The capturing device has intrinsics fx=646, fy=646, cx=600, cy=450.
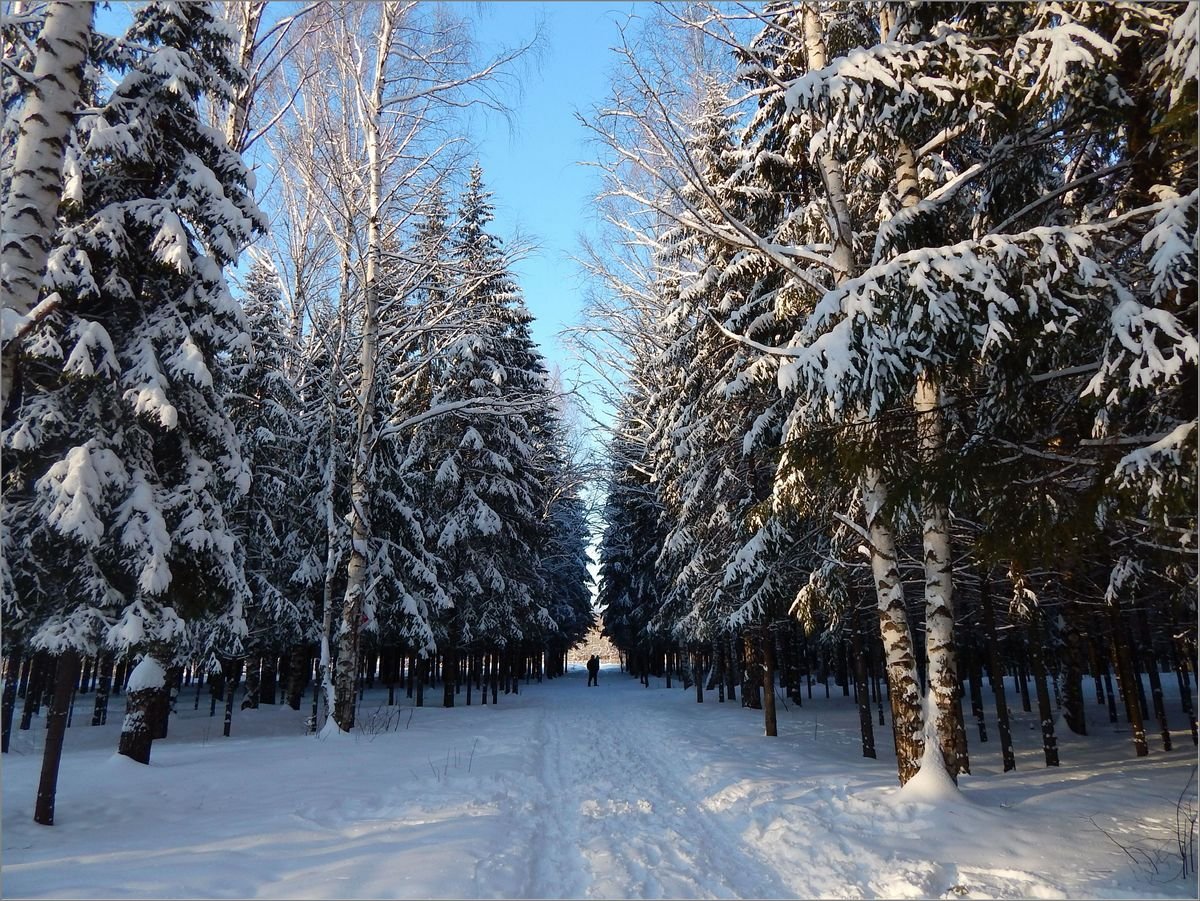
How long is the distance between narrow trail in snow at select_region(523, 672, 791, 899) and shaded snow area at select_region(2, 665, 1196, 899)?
0.03 m

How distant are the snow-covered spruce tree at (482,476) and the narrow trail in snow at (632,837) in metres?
10.5

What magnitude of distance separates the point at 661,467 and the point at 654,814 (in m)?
12.7

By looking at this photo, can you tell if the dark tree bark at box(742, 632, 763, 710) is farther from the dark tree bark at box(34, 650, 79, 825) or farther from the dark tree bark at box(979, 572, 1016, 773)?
the dark tree bark at box(34, 650, 79, 825)

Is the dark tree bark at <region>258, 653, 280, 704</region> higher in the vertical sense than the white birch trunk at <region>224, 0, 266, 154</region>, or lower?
lower

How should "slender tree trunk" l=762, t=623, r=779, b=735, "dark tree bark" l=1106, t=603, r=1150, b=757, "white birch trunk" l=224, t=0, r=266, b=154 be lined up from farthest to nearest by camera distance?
"slender tree trunk" l=762, t=623, r=779, b=735 → "dark tree bark" l=1106, t=603, r=1150, b=757 → "white birch trunk" l=224, t=0, r=266, b=154

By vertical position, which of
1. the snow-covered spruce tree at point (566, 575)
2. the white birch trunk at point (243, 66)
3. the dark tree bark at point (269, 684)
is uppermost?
the white birch trunk at point (243, 66)

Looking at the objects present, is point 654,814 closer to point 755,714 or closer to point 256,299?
point 755,714

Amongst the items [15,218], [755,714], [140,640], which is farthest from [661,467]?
[15,218]

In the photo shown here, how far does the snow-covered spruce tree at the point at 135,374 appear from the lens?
27.9 feet

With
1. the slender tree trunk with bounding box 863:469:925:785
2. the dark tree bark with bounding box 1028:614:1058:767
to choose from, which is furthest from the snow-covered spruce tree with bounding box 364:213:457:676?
the dark tree bark with bounding box 1028:614:1058:767

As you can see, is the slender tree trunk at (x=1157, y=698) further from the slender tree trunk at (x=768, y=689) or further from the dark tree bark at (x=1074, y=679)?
the slender tree trunk at (x=768, y=689)

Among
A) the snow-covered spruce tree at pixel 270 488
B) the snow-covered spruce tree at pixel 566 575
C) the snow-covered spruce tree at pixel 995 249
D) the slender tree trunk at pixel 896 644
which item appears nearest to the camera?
the snow-covered spruce tree at pixel 995 249

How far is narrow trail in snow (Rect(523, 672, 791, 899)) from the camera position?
543 cm

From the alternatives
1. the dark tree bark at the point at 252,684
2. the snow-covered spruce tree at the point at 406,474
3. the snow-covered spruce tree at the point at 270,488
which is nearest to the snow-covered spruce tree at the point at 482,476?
the snow-covered spruce tree at the point at 406,474
